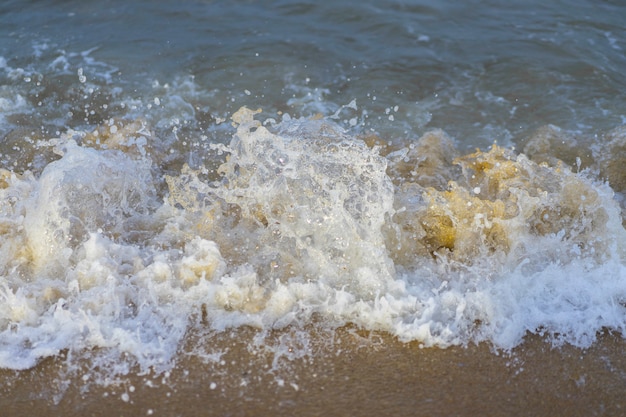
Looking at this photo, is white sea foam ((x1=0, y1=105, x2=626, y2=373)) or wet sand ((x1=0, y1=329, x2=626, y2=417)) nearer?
wet sand ((x1=0, y1=329, x2=626, y2=417))

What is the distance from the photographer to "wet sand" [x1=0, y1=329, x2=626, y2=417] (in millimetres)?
2805

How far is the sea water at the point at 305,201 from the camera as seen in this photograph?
126 inches

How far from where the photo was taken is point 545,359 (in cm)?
304

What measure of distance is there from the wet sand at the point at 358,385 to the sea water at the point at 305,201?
9 centimetres

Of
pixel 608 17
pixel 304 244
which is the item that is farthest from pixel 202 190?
pixel 608 17

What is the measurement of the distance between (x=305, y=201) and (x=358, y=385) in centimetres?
118

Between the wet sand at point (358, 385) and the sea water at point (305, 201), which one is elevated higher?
the sea water at point (305, 201)

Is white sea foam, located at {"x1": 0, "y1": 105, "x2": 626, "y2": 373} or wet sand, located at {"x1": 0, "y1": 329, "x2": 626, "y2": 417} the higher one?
white sea foam, located at {"x1": 0, "y1": 105, "x2": 626, "y2": 373}

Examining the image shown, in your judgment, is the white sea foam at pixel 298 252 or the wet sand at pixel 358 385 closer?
the wet sand at pixel 358 385

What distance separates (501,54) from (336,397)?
467cm

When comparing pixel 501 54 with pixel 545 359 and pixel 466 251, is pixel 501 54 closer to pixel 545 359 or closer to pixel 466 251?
pixel 466 251

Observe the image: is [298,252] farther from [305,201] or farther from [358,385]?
[358,385]

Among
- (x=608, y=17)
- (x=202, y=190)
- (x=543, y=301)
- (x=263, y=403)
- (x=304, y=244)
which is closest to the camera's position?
(x=263, y=403)

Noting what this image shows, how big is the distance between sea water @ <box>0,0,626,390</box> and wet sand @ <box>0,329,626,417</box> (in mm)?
90
